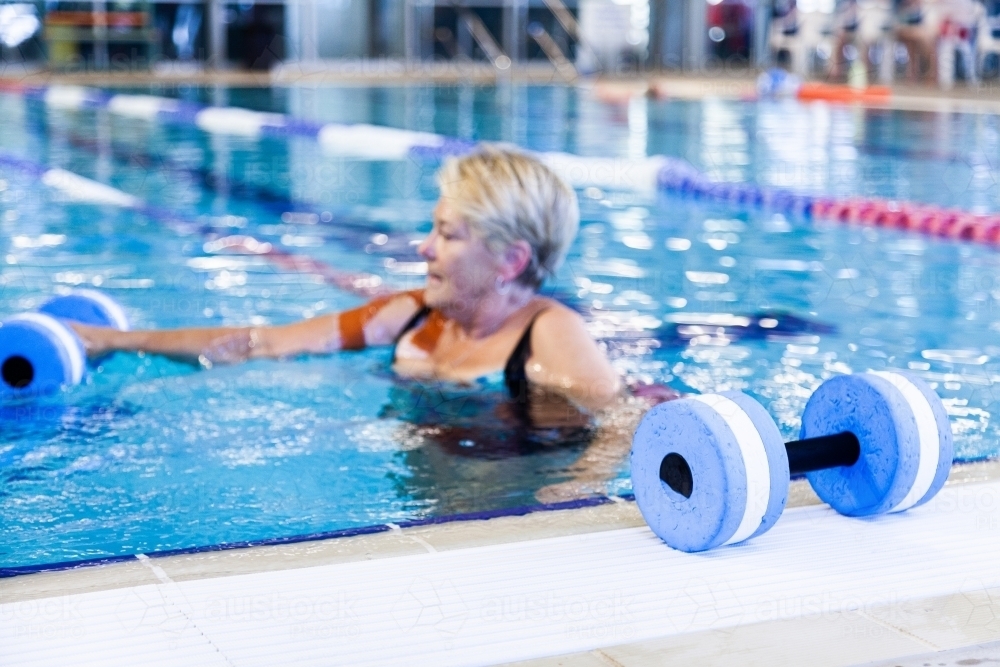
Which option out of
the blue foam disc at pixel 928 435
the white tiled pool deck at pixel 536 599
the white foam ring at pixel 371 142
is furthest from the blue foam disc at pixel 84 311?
the white foam ring at pixel 371 142

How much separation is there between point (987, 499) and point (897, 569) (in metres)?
0.43

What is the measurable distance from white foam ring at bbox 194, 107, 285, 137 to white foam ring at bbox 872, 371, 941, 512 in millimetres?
10411

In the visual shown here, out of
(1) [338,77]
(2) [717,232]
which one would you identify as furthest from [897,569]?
(1) [338,77]

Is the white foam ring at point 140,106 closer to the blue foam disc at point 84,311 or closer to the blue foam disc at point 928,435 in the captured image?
the blue foam disc at point 84,311

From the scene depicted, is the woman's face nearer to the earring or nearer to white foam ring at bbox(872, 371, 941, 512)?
the earring

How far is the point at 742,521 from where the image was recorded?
2.16 meters

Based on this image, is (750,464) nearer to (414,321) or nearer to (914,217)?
(414,321)

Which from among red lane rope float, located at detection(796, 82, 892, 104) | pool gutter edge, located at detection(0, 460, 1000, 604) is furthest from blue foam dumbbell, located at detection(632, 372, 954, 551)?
red lane rope float, located at detection(796, 82, 892, 104)

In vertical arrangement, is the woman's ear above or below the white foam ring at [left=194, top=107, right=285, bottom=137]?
below

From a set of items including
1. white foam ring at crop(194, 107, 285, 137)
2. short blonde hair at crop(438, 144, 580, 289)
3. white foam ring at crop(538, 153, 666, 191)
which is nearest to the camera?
short blonde hair at crop(438, 144, 580, 289)

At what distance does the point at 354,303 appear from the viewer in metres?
5.31

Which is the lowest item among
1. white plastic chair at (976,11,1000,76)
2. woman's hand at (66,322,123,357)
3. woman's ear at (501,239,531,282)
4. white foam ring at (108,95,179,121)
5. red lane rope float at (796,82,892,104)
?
woman's hand at (66,322,123,357)

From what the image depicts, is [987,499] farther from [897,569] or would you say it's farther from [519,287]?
[519,287]

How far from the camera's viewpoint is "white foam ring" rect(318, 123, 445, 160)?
35.6ft
